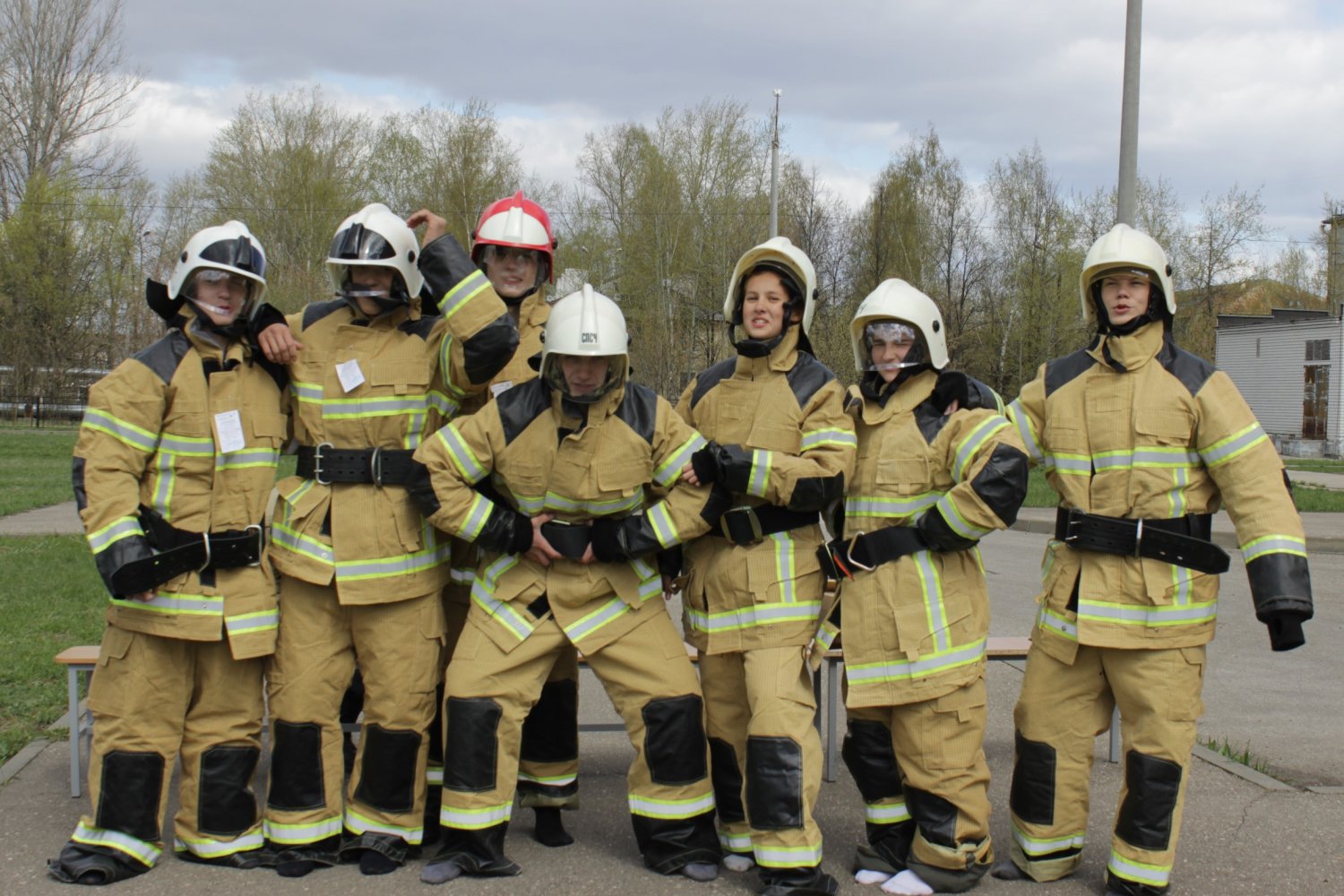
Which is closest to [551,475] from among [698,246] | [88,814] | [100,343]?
[88,814]

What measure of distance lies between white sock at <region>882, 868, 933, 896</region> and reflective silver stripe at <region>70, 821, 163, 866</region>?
2645mm

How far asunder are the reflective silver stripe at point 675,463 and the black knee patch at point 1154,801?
1.88 m

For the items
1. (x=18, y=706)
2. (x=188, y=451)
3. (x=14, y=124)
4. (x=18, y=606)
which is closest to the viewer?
(x=188, y=451)

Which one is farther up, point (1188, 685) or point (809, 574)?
point (809, 574)

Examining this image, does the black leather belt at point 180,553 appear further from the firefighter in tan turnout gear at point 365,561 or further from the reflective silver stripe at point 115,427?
the reflective silver stripe at point 115,427

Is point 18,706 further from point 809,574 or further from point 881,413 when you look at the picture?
point 881,413

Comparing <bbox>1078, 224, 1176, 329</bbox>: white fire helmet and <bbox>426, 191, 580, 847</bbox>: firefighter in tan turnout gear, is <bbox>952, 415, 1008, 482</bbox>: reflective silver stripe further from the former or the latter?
<bbox>426, 191, 580, 847</bbox>: firefighter in tan turnout gear

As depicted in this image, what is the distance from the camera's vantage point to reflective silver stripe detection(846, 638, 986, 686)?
402 cm

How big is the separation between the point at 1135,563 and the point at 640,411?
1.84 metres

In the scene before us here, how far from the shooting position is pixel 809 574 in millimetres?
4254

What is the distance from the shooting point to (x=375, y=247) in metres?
4.30

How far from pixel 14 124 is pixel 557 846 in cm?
4480

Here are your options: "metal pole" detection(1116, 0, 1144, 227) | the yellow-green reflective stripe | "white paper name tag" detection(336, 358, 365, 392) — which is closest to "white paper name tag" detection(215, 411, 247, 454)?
"white paper name tag" detection(336, 358, 365, 392)

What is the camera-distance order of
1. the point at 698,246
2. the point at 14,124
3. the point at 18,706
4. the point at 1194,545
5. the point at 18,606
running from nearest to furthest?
the point at 1194,545 → the point at 18,706 → the point at 18,606 → the point at 698,246 → the point at 14,124
